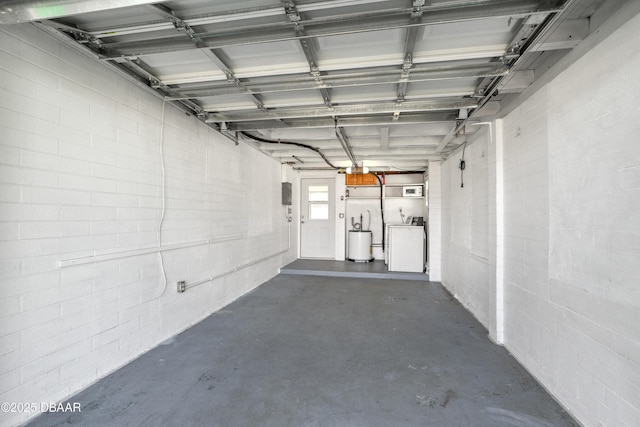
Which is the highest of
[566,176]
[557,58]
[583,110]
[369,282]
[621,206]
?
[557,58]

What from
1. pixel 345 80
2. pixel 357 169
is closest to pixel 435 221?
pixel 357 169

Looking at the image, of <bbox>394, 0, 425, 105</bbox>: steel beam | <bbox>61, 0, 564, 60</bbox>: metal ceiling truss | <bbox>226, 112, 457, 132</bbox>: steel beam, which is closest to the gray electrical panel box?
<bbox>226, 112, 457, 132</bbox>: steel beam

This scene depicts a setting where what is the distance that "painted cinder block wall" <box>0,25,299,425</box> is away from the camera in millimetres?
1607

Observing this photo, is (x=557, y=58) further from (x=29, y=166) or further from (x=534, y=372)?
(x=29, y=166)

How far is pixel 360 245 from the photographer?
6.92 meters

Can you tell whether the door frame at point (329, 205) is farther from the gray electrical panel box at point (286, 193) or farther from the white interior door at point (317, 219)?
the gray electrical panel box at point (286, 193)

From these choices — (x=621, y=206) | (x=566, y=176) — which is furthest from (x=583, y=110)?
(x=621, y=206)

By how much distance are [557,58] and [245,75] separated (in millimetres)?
2252

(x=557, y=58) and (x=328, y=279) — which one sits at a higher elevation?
(x=557, y=58)

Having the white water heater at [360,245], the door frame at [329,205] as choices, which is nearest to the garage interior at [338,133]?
the white water heater at [360,245]

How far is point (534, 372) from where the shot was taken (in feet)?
7.14

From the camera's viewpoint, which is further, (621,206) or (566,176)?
(566,176)

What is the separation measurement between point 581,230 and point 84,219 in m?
3.27

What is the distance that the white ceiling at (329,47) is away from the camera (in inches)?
60.6
